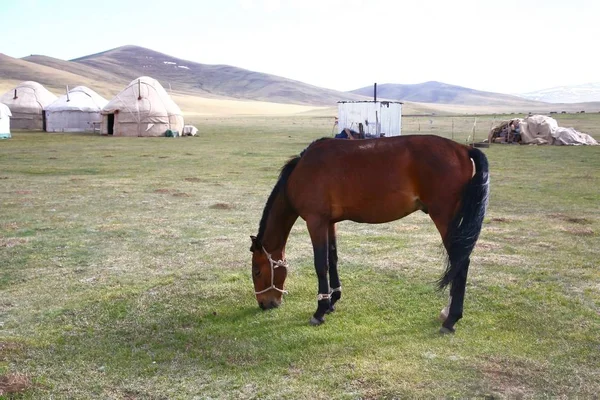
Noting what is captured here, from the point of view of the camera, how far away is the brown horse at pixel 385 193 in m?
4.59

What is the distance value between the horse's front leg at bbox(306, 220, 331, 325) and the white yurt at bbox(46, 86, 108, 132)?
1360 inches

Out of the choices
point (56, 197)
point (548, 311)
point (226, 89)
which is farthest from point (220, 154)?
point (226, 89)

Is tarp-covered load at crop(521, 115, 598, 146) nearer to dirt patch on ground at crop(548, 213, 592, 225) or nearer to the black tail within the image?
dirt patch on ground at crop(548, 213, 592, 225)

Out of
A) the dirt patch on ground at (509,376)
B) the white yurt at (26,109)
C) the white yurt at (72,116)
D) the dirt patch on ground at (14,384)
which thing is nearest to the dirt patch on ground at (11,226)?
the dirt patch on ground at (14,384)

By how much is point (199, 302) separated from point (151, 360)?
1271 mm

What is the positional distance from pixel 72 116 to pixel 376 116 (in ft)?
66.4

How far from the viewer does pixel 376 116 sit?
29.9 m

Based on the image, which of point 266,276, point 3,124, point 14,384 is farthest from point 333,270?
point 3,124

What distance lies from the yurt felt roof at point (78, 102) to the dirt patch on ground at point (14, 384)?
36.0m

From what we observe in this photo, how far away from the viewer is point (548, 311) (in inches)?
202

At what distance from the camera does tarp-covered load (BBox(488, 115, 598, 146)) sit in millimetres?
26188

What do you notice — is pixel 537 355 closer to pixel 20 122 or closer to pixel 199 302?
pixel 199 302

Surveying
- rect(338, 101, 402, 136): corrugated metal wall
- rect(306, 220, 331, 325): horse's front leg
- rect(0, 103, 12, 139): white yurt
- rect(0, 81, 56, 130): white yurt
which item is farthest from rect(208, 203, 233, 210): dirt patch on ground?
rect(0, 81, 56, 130): white yurt

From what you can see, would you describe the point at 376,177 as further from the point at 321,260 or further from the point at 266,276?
the point at 266,276
